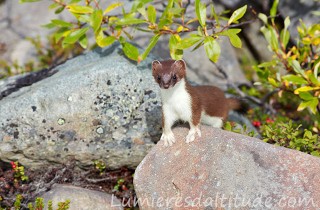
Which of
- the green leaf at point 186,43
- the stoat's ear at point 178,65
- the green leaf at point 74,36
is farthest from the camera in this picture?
the green leaf at point 74,36

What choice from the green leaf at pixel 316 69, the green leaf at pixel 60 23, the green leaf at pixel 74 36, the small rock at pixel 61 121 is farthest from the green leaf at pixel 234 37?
the green leaf at pixel 60 23

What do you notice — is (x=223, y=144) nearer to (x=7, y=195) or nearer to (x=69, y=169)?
(x=69, y=169)

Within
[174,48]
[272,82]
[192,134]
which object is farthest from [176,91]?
[272,82]

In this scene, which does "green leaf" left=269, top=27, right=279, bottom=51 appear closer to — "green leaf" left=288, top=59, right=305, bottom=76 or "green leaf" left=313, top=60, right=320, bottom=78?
"green leaf" left=288, top=59, right=305, bottom=76

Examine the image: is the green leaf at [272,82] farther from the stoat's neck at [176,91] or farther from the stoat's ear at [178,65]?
the stoat's ear at [178,65]

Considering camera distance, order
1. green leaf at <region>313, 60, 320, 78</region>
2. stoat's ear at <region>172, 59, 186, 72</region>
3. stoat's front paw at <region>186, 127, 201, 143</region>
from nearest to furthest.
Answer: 1. stoat's ear at <region>172, 59, 186, 72</region>
2. stoat's front paw at <region>186, 127, 201, 143</region>
3. green leaf at <region>313, 60, 320, 78</region>

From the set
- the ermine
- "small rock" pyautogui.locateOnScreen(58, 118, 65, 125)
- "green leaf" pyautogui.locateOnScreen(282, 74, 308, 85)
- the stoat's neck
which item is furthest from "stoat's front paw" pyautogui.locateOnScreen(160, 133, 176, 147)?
"green leaf" pyautogui.locateOnScreen(282, 74, 308, 85)
